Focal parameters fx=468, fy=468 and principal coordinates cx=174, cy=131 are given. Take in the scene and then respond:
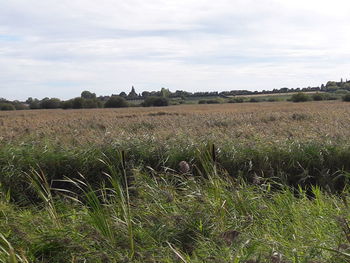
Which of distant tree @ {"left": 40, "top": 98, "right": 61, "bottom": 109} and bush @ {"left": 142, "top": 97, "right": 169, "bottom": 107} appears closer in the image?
bush @ {"left": 142, "top": 97, "right": 169, "bottom": 107}

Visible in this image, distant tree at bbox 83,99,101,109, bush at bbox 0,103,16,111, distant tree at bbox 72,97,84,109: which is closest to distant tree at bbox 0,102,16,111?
bush at bbox 0,103,16,111

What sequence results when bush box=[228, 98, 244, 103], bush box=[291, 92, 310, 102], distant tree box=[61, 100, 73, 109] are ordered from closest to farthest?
distant tree box=[61, 100, 73, 109], bush box=[291, 92, 310, 102], bush box=[228, 98, 244, 103]

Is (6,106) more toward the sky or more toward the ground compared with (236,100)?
more toward the sky

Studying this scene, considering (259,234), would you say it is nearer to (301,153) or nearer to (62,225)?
(62,225)

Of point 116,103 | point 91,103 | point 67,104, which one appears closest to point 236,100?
point 116,103

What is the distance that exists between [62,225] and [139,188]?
3.74ft

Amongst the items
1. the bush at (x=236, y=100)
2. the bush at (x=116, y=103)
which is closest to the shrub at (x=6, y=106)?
the bush at (x=116, y=103)

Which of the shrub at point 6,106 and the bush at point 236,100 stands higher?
the shrub at point 6,106

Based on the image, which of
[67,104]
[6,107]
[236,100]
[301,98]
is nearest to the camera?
[6,107]

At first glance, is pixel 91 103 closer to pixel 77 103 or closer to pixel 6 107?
pixel 77 103

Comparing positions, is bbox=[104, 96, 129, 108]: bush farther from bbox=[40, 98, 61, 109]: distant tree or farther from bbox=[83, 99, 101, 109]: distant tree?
bbox=[40, 98, 61, 109]: distant tree

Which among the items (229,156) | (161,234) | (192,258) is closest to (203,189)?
(161,234)

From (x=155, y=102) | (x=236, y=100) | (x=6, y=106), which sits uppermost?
(x=6, y=106)

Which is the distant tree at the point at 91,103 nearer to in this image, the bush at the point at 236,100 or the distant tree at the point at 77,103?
the distant tree at the point at 77,103
